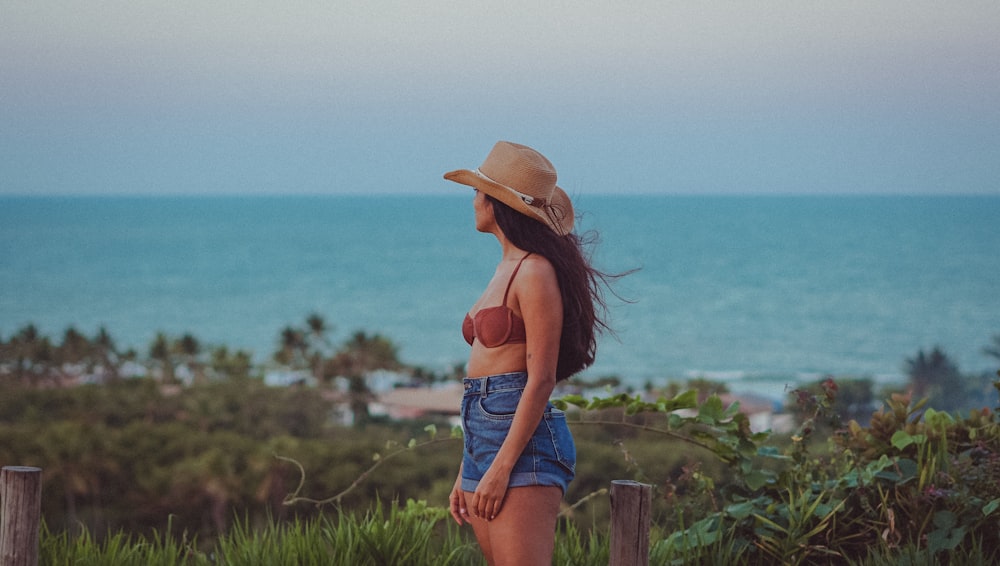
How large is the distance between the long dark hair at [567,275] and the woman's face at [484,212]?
13mm

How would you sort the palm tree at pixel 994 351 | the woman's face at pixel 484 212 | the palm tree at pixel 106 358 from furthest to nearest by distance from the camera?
the palm tree at pixel 106 358 < the palm tree at pixel 994 351 < the woman's face at pixel 484 212

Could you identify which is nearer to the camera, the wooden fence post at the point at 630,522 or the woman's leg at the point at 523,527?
the woman's leg at the point at 523,527

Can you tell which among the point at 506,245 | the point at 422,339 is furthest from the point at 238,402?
the point at 422,339

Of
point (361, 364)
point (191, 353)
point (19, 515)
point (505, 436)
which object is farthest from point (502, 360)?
point (191, 353)

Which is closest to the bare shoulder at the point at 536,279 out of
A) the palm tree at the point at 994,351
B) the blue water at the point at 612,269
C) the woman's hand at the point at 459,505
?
the woman's hand at the point at 459,505

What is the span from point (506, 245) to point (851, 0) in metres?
51.5

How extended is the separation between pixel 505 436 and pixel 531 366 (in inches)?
7.5

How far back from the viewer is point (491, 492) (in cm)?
258

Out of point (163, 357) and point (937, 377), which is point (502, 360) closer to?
point (163, 357)

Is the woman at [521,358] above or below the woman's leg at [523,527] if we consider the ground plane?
above

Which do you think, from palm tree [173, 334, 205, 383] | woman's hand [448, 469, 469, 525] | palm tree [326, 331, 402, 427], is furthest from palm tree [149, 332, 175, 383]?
woman's hand [448, 469, 469, 525]

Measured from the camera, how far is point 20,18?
49719 millimetres

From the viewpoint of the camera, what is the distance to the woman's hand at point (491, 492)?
2568mm

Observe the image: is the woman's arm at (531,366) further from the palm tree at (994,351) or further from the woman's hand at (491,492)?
the palm tree at (994,351)
